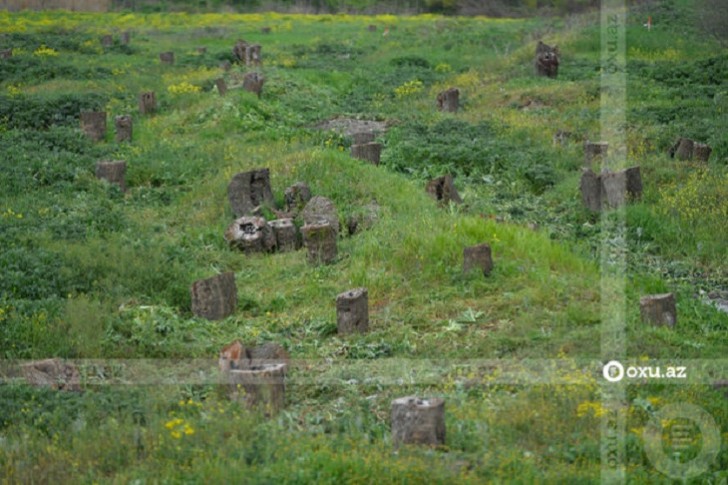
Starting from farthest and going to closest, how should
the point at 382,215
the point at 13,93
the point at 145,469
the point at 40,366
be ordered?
the point at 13,93 < the point at 382,215 < the point at 40,366 < the point at 145,469

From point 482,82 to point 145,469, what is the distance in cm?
2340

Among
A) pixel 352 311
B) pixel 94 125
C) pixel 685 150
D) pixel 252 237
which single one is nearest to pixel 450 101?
pixel 685 150

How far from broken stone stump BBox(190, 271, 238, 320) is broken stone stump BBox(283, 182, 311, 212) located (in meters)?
3.80

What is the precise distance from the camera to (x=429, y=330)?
40.2ft

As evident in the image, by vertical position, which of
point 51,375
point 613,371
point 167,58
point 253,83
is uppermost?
point 253,83

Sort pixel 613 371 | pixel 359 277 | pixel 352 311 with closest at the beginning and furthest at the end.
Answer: pixel 613 371 < pixel 352 311 < pixel 359 277

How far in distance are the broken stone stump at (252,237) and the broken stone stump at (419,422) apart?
695cm

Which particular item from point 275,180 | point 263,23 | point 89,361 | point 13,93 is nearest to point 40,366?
point 89,361

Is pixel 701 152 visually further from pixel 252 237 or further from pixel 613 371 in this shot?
pixel 613 371

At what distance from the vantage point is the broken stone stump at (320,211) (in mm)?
15621

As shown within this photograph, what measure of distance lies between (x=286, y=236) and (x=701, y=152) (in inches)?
310

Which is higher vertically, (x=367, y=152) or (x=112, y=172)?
(x=367, y=152)

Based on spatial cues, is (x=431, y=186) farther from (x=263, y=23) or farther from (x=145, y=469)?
(x=263, y=23)

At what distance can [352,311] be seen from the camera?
478 inches
